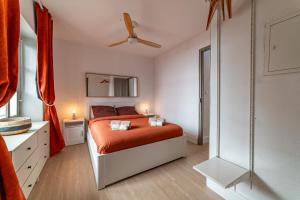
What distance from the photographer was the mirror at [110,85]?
11.6 feet

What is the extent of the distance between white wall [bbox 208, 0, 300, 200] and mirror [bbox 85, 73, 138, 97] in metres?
2.91

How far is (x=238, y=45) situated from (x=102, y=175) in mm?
2124

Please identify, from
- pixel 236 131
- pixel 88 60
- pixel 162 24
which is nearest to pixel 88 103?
pixel 88 60

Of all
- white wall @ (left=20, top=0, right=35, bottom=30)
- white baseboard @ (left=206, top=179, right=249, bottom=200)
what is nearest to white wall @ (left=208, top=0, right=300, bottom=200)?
white baseboard @ (left=206, top=179, right=249, bottom=200)

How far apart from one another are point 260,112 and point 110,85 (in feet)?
11.3

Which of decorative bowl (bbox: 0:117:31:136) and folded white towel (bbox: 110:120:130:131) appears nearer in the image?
decorative bowl (bbox: 0:117:31:136)

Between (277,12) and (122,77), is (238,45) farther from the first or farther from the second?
(122,77)

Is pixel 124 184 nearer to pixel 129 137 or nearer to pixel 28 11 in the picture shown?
pixel 129 137

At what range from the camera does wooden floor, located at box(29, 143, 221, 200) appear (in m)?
1.48

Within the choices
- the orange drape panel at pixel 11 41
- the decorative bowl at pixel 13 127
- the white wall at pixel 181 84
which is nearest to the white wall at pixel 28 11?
the orange drape panel at pixel 11 41

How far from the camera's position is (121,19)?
2359mm

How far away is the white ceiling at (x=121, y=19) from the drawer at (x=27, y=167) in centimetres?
217

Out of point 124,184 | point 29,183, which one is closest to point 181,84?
point 124,184

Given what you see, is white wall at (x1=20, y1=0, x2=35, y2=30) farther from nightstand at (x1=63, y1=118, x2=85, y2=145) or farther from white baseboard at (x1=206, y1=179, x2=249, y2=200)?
white baseboard at (x1=206, y1=179, x2=249, y2=200)
